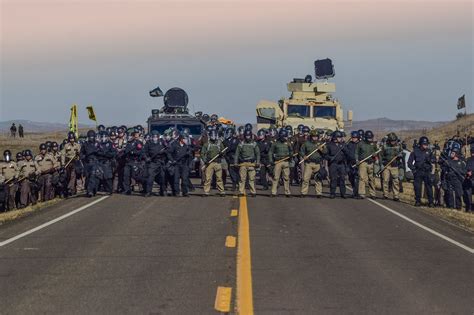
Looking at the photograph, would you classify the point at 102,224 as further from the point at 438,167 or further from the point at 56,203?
the point at 438,167

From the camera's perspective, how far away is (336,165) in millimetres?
25922

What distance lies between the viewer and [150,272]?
12.0 meters

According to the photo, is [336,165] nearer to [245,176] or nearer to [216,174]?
[245,176]

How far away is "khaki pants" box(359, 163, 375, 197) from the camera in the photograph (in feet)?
84.1

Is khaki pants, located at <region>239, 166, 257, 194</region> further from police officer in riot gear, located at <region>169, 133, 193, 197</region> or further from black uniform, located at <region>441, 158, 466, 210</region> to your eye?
black uniform, located at <region>441, 158, 466, 210</region>

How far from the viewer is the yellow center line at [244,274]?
32.4 ft

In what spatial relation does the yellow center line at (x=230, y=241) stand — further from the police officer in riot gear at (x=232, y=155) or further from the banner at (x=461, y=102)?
the banner at (x=461, y=102)

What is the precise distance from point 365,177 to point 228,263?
1343 centimetres

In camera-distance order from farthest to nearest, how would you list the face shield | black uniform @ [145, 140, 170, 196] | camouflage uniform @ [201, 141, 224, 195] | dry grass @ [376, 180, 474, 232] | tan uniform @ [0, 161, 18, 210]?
the face shield, camouflage uniform @ [201, 141, 224, 195], black uniform @ [145, 140, 170, 196], tan uniform @ [0, 161, 18, 210], dry grass @ [376, 180, 474, 232]

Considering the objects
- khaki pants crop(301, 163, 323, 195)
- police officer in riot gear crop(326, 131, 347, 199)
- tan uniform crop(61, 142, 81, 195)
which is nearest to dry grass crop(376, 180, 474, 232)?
police officer in riot gear crop(326, 131, 347, 199)

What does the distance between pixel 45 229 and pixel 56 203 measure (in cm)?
645

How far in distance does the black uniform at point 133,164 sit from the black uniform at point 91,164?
84 cm

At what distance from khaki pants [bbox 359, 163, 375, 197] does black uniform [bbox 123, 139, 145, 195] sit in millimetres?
5792

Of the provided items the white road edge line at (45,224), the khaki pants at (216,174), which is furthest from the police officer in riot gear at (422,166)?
the white road edge line at (45,224)
